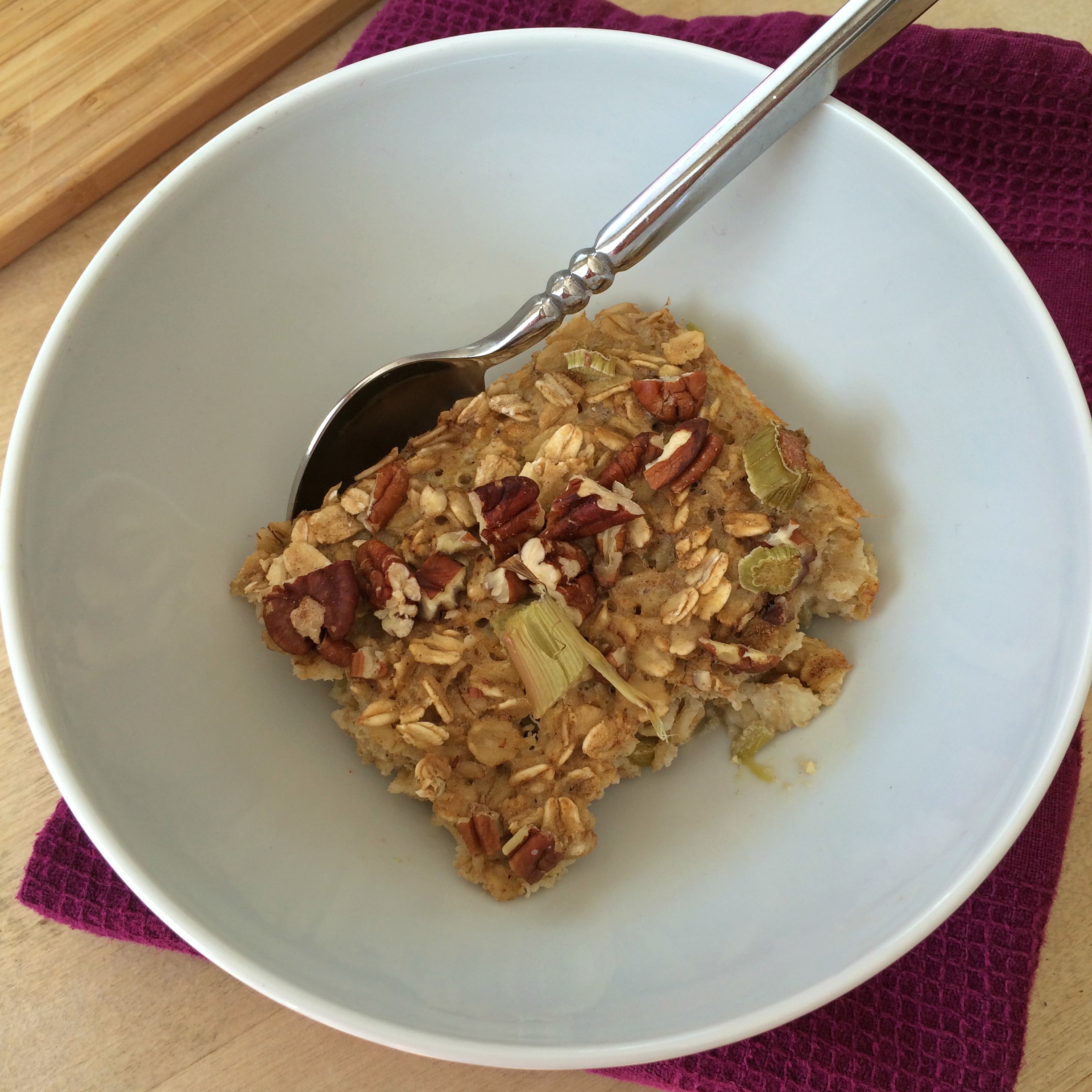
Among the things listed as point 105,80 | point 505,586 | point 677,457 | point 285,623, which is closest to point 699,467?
point 677,457

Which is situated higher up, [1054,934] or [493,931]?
[493,931]

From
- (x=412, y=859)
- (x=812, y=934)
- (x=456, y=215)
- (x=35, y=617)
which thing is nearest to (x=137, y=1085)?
(x=412, y=859)

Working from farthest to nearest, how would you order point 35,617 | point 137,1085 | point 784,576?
point 137,1085 → point 784,576 → point 35,617

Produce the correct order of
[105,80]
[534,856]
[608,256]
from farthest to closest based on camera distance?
[105,80]
[608,256]
[534,856]

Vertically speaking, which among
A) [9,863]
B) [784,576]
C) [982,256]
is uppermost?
[982,256]

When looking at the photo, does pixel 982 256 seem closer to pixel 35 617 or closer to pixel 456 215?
pixel 456 215

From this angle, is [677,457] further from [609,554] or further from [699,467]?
Answer: [609,554]

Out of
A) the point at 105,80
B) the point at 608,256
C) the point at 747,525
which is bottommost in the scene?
the point at 747,525
